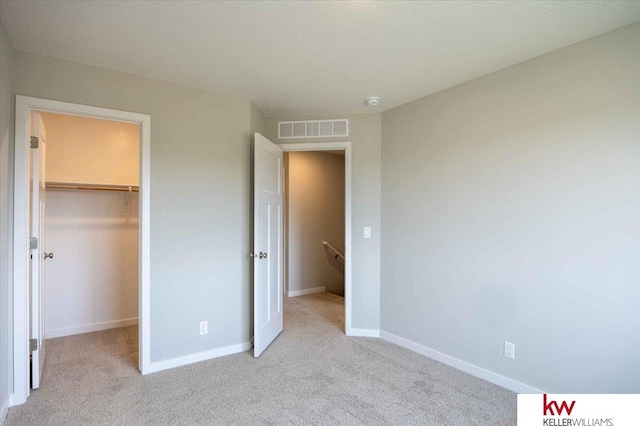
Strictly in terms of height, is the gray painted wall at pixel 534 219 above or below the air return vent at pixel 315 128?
below

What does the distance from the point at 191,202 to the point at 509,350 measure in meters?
2.80

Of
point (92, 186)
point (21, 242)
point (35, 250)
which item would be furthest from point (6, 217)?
point (92, 186)

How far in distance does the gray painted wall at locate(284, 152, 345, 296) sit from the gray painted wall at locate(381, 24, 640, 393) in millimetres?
2318

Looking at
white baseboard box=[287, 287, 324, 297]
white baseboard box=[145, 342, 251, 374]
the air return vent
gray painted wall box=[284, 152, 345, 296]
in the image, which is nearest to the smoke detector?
the air return vent

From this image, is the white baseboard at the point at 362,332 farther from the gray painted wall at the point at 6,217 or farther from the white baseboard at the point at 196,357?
the gray painted wall at the point at 6,217

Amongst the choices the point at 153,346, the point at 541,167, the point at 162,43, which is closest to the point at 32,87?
the point at 162,43

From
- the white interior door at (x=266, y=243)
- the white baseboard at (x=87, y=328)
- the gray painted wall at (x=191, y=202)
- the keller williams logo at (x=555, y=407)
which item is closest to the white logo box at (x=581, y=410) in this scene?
the keller williams logo at (x=555, y=407)

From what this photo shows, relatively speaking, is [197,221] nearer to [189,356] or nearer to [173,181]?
[173,181]

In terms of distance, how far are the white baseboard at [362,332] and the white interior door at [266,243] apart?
2.51 feet

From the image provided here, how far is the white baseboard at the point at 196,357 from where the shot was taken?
8.58 feet

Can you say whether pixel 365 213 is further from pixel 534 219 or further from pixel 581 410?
pixel 581 410

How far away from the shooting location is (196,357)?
2.79 metres

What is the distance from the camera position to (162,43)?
6.82ft

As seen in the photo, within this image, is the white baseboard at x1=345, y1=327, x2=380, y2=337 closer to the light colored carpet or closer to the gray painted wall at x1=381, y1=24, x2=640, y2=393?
the light colored carpet
